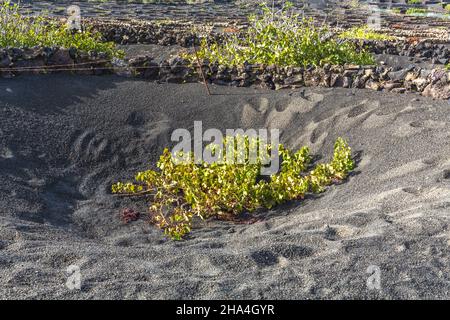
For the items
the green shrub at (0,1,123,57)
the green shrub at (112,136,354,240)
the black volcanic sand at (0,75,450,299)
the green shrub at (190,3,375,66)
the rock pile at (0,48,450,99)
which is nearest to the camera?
the black volcanic sand at (0,75,450,299)

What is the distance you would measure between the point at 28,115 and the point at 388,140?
158 inches

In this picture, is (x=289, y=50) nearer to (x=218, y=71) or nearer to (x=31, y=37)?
(x=218, y=71)

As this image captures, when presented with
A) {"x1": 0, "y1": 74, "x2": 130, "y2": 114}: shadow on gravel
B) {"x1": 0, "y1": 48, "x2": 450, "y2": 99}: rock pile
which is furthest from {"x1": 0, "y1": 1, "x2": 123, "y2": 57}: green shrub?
{"x1": 0, "y1": 74, "x2": 130, "y2": 114}: shadow on gravel

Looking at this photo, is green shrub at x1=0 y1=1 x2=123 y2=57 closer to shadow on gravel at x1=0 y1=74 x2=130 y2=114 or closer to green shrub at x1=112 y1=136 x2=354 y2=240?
shadow on gravel at x1=0 y1=74 x2=130 y2=114

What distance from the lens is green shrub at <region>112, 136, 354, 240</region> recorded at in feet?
16.7

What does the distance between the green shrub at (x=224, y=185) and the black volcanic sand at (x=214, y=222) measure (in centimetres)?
15

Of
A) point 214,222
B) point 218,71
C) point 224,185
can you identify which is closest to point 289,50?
point 218,71

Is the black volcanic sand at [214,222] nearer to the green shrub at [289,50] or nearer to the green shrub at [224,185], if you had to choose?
the green shrub at [224,185]

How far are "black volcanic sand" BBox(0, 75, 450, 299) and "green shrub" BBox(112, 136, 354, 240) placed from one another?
147mm

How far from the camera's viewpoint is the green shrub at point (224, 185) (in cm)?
508

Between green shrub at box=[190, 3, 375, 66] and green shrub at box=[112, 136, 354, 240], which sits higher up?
green shrub at box=[190, 3, 375, 66]

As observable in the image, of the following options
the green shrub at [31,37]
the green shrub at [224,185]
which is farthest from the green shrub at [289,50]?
the green shrub at [224,185]

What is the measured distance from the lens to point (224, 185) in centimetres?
521
